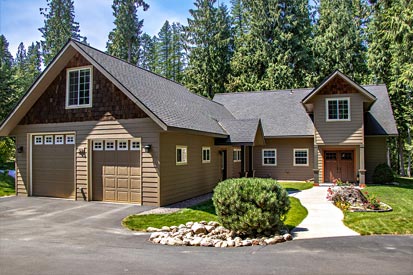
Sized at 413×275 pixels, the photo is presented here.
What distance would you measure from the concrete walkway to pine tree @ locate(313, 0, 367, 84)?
75.4ft

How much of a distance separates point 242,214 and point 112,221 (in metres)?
4.18

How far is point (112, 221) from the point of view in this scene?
10.0 meters

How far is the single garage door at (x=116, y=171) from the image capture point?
12.7 meters

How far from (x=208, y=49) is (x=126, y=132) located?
28.0 m

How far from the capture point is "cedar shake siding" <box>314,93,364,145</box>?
19.0 metres

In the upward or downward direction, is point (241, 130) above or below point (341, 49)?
below

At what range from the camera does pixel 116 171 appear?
13117mm

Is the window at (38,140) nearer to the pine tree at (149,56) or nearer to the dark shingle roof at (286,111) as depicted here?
the dark shingle roof at (286,111)

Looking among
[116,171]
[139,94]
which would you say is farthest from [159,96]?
[116,171]

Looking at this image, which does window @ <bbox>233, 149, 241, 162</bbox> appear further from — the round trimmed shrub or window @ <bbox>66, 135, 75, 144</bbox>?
the round trimmed shrub

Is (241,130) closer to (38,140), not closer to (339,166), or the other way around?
(339,166)

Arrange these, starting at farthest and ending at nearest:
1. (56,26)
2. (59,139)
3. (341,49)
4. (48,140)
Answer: (56,26) → (341,49) → (48,140) → (59,139)

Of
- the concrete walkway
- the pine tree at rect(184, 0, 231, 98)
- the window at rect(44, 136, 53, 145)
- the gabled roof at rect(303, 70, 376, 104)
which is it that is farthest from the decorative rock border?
the pine tree at rect(184, 0, 231, 98)

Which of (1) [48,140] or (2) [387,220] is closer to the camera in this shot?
(2) [387,220]
